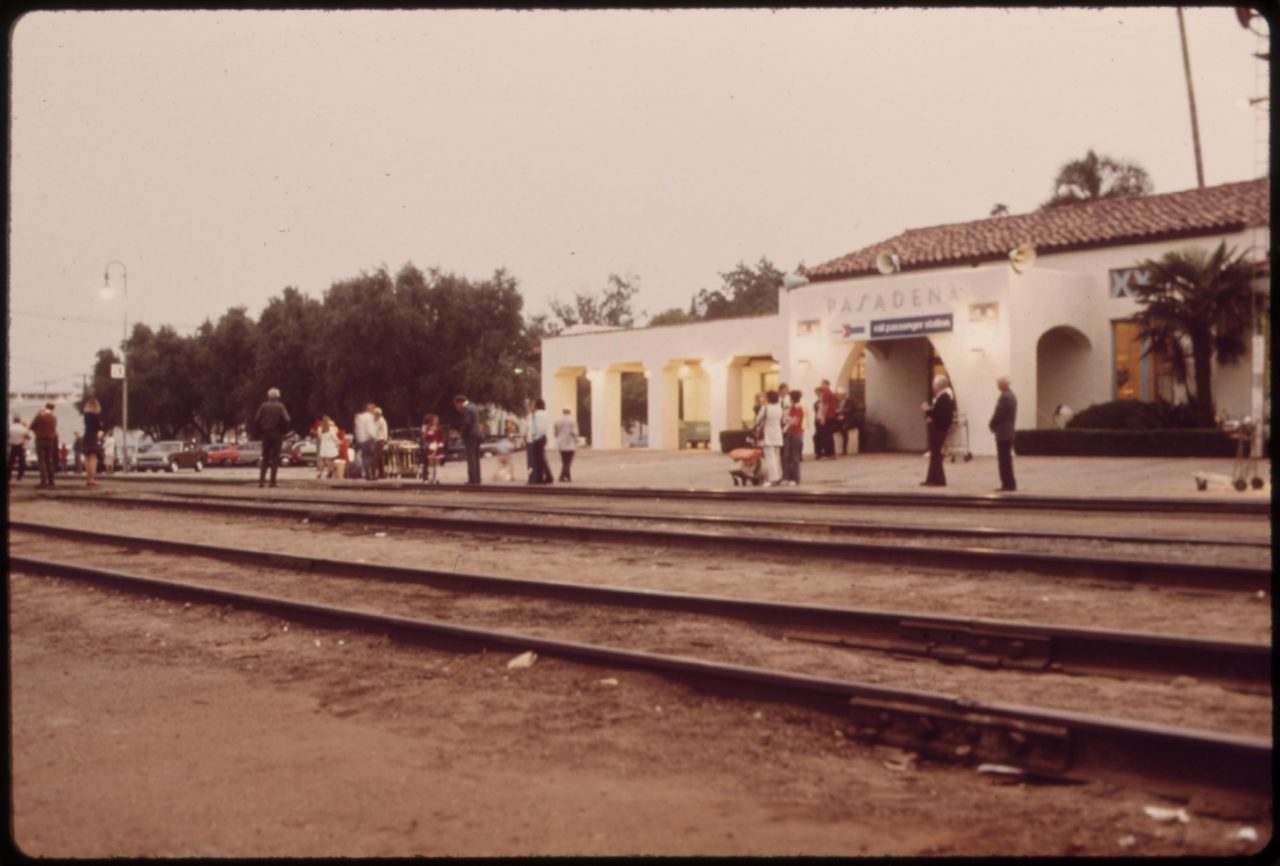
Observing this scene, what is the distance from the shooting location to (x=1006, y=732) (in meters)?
4.28

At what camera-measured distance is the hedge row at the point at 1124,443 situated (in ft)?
74.3

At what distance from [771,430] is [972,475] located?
420cm

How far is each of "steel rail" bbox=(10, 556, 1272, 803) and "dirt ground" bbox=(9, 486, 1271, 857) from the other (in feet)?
0.27

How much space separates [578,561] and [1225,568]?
5.28m

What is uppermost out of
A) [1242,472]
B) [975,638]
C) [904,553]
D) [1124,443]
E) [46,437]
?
[46,437]

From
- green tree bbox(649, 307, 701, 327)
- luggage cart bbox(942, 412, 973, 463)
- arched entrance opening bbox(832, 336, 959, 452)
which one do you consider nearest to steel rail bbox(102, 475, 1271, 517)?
luggage cart bbox(942, 412, 973, 463)

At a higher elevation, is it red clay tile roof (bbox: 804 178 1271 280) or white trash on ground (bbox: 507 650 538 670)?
red clay tile roof (bbox: 804 178 1271 280)

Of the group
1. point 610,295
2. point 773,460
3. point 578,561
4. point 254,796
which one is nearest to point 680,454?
point 773,460

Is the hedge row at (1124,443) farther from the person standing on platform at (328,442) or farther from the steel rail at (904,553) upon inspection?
the person standing on platform at (328,442)

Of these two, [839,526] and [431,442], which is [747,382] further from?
[839,526]

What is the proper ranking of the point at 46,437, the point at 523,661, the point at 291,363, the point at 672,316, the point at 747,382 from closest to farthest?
the point at 523,661 → the point at 46,437 → the point at 747,382 → the point at 291,363 → the point at 672,316

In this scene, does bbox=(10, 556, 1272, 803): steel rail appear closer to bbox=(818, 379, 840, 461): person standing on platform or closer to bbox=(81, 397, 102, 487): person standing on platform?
bbox=(81, 397, 102, 487): person standing on platform

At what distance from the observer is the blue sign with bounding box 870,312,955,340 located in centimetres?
2864

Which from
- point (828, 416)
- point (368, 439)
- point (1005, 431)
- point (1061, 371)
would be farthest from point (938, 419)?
point (368, 439)
